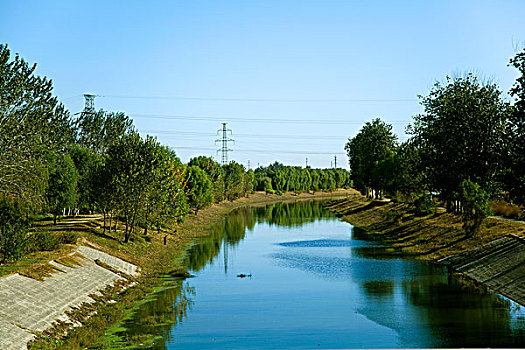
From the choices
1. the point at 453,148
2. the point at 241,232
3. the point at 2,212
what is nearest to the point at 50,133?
the point at 2,212

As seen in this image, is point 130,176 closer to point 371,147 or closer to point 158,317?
point 158,317

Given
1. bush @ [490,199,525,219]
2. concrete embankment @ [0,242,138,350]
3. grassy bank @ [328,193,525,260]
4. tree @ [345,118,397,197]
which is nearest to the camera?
concrete embankment @ [0,242,138,350]

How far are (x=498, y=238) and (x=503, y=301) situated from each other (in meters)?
13.8

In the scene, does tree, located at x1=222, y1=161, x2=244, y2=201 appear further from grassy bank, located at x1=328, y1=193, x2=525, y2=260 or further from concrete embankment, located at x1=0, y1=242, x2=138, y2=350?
concrete embankment, located at x1=0, y1=242, x2=138, y2=350

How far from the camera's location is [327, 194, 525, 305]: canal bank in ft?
119

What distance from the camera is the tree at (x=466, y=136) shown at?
172 ft

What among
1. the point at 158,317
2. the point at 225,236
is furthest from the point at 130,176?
the point at 225,236

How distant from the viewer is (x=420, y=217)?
68312mm

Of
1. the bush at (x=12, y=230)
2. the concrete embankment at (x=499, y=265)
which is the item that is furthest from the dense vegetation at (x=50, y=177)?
the concrete embankment at (x=499, y=265)

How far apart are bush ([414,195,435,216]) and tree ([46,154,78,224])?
43372mm

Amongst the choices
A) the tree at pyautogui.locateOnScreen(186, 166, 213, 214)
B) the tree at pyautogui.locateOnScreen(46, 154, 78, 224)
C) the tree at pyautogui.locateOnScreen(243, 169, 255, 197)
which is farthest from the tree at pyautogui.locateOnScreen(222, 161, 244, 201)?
the tree at pyautogui.locateOnScreen(46, 154, 78, 224)

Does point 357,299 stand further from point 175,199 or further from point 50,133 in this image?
point 50,133

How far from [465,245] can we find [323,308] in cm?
2184

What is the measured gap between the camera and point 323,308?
105ft
